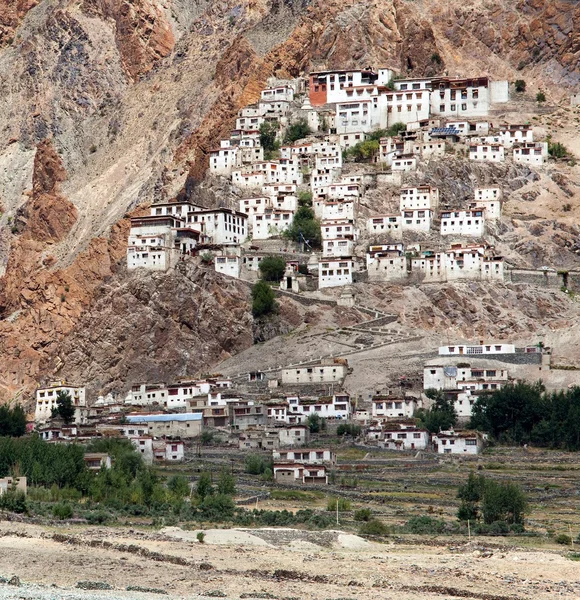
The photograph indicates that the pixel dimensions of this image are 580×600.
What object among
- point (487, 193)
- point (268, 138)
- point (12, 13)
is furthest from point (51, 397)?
point (12, 13)

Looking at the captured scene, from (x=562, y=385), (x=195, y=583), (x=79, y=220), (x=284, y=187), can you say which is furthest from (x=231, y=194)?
(x=195, y=583)

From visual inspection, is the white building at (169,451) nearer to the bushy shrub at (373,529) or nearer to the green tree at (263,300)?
the green tree at (263,300)

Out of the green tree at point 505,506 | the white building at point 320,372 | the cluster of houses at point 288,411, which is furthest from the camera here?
the white building at point 320,372

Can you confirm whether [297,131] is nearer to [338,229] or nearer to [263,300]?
[338,229]

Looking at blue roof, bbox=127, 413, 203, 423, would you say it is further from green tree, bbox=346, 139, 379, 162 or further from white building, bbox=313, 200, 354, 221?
green tree, bbox=346, 139, 379, 162

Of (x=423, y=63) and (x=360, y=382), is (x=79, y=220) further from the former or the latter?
(x=360, y=382)

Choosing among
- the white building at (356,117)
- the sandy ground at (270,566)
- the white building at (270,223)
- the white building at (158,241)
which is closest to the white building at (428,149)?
the white building at (356,117)

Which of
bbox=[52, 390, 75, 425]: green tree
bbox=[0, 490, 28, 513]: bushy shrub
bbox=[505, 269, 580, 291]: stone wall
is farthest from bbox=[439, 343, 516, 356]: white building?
bbox=[0, 490, 28, 513]: bushy shrub
